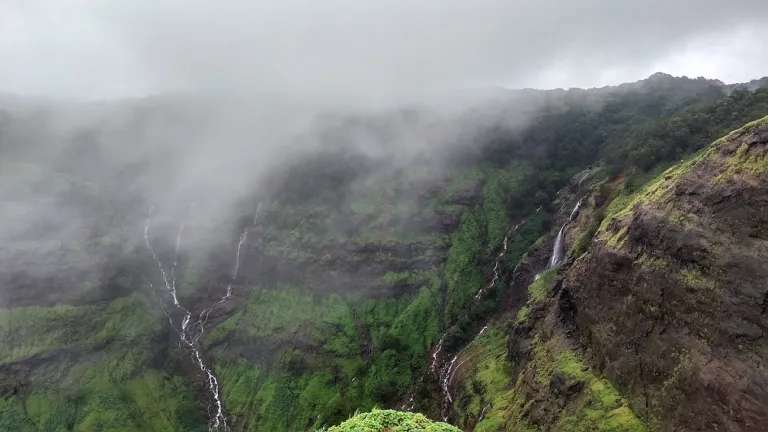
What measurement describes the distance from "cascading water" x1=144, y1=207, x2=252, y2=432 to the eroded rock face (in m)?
108

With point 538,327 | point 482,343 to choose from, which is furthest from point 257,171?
point 538,327

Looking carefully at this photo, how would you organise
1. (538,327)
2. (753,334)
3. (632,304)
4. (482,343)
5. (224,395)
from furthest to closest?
(224,395) → (482,343) → (538,327) → (632,304) → (753,334)

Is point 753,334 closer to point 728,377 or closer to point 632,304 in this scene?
point 728,377

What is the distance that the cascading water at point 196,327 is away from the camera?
437 feet

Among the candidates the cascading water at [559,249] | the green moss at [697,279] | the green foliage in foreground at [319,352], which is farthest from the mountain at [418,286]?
the cascading water at [559,249]

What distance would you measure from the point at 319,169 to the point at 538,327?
415 ft

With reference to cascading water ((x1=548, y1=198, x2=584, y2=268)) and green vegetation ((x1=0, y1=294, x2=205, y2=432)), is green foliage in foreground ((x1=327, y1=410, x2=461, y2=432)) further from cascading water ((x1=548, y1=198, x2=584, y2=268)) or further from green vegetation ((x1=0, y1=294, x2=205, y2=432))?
green vegetation ((x1=0, y1=294, x2=205, y2=432))

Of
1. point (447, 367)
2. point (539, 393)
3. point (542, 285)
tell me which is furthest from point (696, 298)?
point (447, 367)

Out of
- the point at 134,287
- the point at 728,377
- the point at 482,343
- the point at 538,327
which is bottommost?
the point at 134,287

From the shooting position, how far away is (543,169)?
175 m

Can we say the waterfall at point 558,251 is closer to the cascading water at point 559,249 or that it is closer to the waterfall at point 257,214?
the cascading water at point 559,249

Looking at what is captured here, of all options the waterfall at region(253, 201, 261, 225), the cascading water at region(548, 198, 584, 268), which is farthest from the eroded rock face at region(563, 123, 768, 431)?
the waterfall at region(253, 201, 261, 225)

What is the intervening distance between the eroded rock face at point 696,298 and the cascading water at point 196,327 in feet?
356

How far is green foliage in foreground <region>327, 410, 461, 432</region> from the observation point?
2253cm
